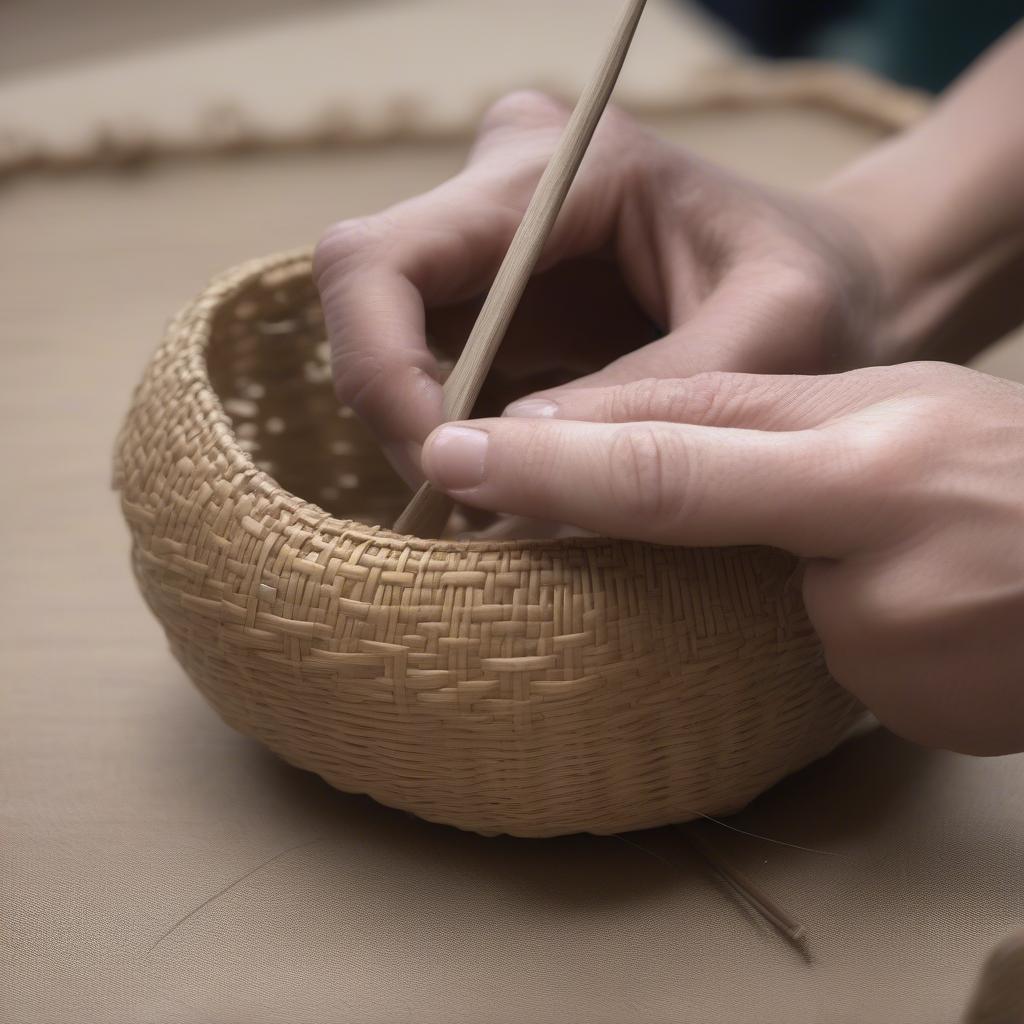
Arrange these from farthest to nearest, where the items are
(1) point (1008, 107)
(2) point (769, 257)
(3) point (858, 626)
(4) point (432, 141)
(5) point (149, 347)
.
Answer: (4) point (432, 141) → (5) point (149, 347) → (1) point (1008, 107) → (2) point (769, 257) → (3) point (858, 626)

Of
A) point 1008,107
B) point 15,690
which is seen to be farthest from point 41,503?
point 1008,107

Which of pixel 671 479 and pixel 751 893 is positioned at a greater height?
pixel 671 479

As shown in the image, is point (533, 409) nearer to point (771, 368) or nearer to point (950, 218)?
point (771, 368)

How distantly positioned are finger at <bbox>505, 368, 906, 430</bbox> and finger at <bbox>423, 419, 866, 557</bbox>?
20mm

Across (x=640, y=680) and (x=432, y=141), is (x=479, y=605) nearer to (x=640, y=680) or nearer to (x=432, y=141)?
(x=640, y=680)

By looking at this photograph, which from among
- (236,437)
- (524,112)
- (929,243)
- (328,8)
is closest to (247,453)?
(236,437)

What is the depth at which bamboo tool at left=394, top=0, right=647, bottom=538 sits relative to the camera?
Answer: 454 millimetres

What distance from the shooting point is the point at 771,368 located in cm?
50

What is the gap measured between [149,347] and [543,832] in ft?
1.74

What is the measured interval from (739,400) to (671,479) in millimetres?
50

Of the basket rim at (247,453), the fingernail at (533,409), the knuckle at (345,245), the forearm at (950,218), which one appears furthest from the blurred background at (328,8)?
the fingernail at (533,409)

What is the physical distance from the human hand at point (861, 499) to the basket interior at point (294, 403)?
0.71 feet

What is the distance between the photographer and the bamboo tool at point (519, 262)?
0.45 m

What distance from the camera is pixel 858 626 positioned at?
0.40m
